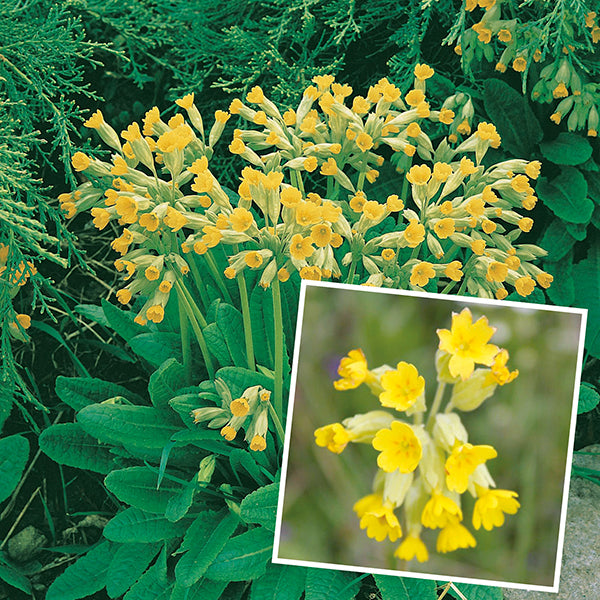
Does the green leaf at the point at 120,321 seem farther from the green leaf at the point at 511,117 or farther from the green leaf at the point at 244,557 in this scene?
the green leaf at the point at 511,117

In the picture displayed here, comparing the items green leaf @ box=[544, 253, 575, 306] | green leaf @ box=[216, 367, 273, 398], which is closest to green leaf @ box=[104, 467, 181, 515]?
green leaf @ box=[216, 367, 273, 398]

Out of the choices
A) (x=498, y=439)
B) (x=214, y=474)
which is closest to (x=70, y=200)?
(x=214, y=474)

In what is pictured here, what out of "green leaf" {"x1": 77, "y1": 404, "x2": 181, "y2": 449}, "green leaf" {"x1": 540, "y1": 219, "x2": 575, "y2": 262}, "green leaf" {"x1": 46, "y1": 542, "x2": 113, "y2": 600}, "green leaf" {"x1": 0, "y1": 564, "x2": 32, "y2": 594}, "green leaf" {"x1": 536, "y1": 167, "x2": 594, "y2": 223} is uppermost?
"green leaf" {"x1": 536, "y1": 167, "x2": 594, "y2": 223}

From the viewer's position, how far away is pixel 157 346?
192 centimetres

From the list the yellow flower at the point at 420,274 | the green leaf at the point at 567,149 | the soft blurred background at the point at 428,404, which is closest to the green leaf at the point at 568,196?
the green leaf at the point at 567,149

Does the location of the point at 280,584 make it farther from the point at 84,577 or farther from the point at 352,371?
the point at 352,371

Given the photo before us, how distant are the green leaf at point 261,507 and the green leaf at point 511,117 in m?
1.53

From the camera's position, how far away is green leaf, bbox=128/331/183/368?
191 centimetres

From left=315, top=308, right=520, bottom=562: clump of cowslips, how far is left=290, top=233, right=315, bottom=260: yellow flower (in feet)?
0.72

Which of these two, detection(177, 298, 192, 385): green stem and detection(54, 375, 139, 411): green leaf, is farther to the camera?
detection(54, 375, 139, 411): green leaf

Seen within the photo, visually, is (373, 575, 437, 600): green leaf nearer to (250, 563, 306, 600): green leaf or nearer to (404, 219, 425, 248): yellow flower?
(250, 563, 306, 600): green leaf

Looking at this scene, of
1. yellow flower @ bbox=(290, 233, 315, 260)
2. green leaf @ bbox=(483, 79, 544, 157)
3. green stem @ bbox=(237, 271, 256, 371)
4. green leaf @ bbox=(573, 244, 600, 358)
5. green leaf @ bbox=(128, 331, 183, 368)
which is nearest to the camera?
yellow flower @ bbox=(290, 233, 315, 260)

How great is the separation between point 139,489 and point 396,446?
811 millimetres

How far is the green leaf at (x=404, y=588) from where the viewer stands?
5.64 feet
